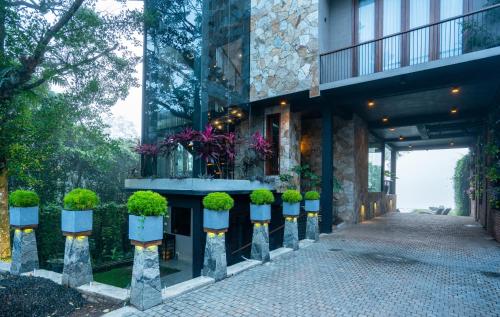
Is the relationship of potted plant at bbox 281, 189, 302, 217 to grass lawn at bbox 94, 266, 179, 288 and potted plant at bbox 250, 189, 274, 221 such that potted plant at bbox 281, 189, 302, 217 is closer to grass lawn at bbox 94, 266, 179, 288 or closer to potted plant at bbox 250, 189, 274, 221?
potted plant at bbox 250, 189, 274, 221

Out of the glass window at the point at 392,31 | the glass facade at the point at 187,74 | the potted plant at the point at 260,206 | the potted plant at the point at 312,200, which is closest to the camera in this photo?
the potted plant at the point at 260,206

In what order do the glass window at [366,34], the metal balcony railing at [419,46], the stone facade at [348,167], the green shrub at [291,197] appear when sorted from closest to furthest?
1. the green shrub at [291,197]
2. the metal balcony railing at [419,46]
3. the glass window at [366,34]
4. the stone facade at [348,167]

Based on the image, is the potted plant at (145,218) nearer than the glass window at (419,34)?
Yes

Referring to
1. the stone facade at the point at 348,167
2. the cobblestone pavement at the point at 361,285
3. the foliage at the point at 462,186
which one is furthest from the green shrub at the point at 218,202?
the foliage at the point at 462,186

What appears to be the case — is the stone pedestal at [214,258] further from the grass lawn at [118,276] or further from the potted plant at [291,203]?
the grass lawn at [118,276]

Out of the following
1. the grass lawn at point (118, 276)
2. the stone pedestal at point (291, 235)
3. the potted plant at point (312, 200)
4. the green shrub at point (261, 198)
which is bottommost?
the grass lawn at point (118, 276)

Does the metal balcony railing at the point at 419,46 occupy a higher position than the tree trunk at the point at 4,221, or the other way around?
the metal balcony railing at the point at 419,46

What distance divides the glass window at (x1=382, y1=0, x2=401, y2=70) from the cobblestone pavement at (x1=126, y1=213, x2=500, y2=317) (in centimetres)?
580

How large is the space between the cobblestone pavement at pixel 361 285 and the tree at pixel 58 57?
5699 millimetres

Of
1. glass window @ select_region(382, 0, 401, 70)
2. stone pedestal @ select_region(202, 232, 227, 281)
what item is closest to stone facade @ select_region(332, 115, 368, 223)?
glass window @ select_region(382, 0, 401, 70)

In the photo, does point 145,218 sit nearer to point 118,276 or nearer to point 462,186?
point 118,276

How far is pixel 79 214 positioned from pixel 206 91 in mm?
4969

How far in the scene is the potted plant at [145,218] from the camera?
4332mm

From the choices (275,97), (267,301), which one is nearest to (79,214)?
(267,301)
